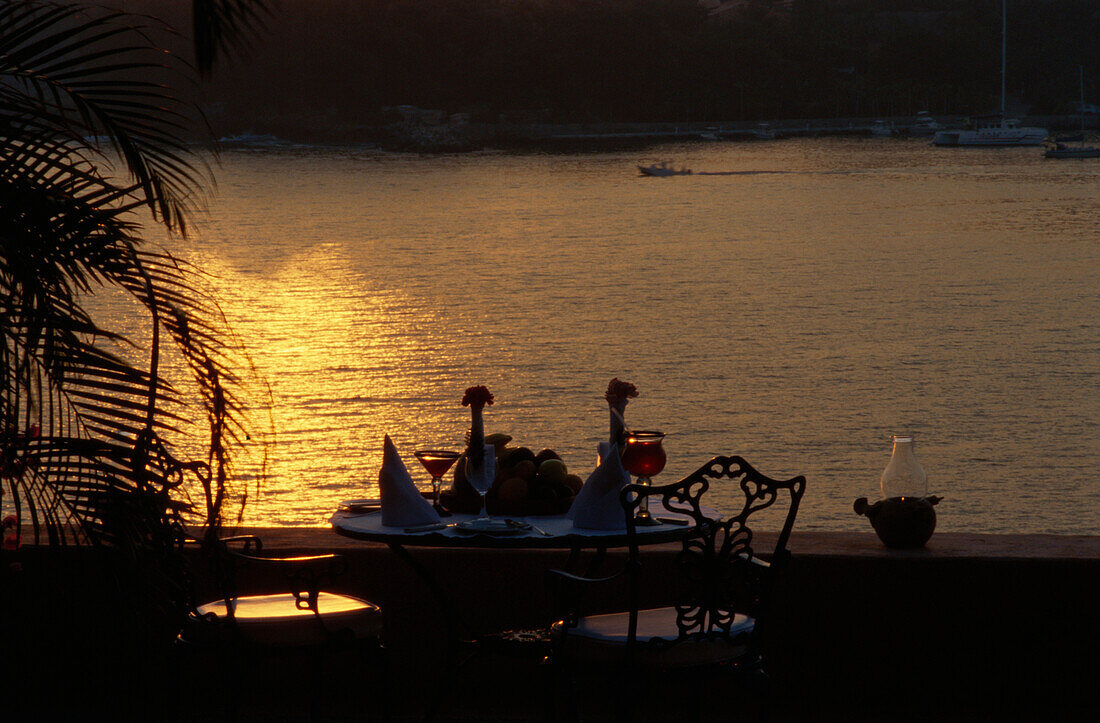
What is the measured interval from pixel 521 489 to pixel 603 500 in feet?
0.94

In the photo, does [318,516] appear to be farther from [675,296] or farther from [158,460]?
[675,296]

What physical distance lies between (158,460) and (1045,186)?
69.4 m

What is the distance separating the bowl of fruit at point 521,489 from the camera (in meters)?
3.35

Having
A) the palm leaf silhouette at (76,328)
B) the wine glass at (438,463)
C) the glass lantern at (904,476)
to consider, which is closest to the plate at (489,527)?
the wine glass at (438,463)

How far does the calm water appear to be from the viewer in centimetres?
1741

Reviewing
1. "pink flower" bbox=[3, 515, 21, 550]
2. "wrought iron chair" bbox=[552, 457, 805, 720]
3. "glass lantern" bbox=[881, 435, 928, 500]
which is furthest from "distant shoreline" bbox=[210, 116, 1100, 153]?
"wrought iron chair" bbox=[552, 457, 805, 720]

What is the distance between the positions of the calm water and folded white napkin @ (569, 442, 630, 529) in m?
10.7

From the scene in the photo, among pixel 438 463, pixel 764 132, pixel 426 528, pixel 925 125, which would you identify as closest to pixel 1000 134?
pixel 925 125

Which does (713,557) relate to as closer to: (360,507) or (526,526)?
(526,526)

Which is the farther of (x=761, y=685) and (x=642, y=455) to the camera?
(x=642, y=455)

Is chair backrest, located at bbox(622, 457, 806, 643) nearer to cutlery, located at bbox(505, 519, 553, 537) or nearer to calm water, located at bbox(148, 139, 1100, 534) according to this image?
cutlery, located at bbox(505, 519, 553, 537)

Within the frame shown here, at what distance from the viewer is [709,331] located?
27484mm

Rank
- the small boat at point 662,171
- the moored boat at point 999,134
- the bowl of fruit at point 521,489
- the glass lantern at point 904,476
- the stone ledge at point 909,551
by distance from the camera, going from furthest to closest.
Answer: the moored boat at point 999,134
the small boat at point 662,171
the glass lantern at point 904,476
the stone ledge at point 909,551
the bowl of fruit at point 521,489

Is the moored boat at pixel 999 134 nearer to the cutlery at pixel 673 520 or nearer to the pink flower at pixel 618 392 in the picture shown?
the pink flower at pixel 618 392
